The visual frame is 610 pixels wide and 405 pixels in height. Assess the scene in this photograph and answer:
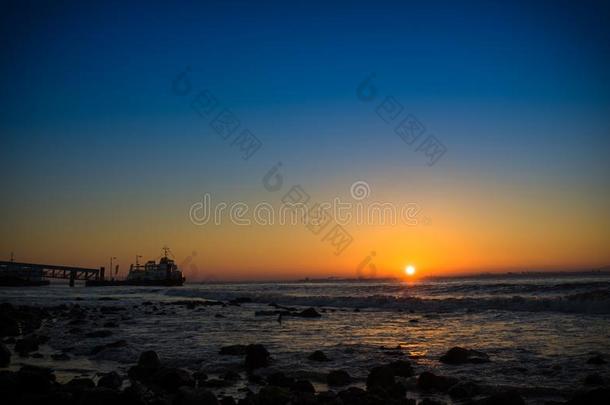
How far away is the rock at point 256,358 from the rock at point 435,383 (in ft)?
15.1

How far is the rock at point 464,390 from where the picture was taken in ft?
31.0

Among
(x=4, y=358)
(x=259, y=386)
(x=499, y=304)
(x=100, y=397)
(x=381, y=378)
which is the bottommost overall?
(x=499, y=304)

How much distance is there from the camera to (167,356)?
14438 millimetres

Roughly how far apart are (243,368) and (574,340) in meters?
12.3

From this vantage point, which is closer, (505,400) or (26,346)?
(505,400)

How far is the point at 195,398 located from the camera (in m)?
8.00

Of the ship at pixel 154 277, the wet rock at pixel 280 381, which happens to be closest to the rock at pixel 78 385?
the wet rock at pixel 280 381

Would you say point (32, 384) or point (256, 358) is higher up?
point (32, 384)

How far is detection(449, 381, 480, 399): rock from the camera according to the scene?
372 inches

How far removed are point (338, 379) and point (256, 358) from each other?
307cm

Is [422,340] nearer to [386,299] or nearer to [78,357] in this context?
[78,357]

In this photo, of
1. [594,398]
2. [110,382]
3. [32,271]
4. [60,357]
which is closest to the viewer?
[594,398]

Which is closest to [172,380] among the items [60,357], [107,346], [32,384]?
[32,384]

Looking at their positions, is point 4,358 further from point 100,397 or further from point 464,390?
point 464,390
